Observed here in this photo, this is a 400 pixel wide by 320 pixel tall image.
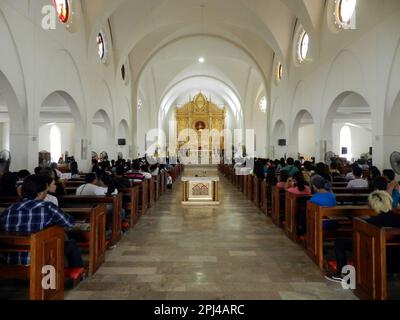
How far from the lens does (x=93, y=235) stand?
4348mm

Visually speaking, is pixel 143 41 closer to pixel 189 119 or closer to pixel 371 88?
pixel 371 88

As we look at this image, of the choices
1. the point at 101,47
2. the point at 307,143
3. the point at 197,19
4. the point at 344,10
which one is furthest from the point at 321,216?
the point at 307,143

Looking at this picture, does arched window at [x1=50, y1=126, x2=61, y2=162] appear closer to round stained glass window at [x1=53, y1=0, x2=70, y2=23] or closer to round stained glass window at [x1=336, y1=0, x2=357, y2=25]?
round stained glass window at [x1=53, y1=0, x2=70, y2=23]

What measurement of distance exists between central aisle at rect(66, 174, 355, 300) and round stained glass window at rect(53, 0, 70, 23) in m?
6.38

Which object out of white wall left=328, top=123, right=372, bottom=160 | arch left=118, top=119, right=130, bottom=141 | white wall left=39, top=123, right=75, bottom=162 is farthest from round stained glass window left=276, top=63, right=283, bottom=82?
white wall left=39, top=123, right=75, bottom=162

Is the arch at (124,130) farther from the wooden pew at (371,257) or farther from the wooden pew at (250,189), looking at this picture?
the wooden pew at (371,257)

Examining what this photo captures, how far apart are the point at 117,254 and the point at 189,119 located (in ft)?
90.9

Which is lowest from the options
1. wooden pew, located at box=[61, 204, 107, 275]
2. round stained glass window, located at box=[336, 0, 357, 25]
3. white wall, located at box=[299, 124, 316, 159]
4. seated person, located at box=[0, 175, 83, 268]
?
wooden pew, located at box=[61, 204, 107, 275]

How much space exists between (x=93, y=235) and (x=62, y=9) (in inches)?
315

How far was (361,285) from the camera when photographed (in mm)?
3596

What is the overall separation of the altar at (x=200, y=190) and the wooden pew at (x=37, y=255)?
674 centimetres

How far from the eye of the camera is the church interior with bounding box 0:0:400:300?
3.59 meters

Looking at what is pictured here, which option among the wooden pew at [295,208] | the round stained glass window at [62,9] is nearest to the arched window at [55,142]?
the round stained glass window at [62,9]

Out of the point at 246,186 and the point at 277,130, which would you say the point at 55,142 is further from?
the point at 246,186
